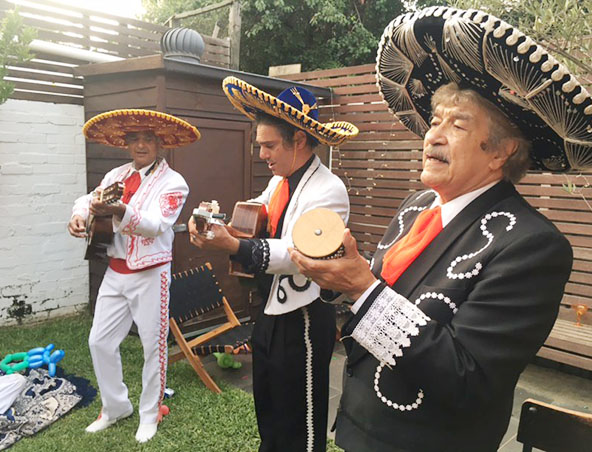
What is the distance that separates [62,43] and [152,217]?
356 centimetres

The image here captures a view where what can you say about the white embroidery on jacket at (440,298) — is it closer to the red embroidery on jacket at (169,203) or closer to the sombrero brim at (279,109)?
the sombrero brim at (279,109)

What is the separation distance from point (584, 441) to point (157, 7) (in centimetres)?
1747

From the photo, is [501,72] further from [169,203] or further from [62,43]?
[62,43]

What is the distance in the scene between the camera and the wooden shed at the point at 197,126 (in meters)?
4.71

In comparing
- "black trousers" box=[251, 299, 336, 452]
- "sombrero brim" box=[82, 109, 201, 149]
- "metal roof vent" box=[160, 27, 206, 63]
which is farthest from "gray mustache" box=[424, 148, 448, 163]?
"metal roof vent" box=[160, 27, 206, 63]

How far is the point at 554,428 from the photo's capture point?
1469 millimetres

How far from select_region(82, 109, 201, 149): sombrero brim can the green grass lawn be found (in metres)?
1.99

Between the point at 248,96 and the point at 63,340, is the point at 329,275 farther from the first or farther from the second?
the point at 63,340

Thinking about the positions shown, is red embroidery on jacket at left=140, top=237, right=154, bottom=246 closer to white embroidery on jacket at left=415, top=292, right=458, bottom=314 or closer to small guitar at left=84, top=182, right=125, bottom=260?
small guitar at left=84, top=182, right=125, bottom=260

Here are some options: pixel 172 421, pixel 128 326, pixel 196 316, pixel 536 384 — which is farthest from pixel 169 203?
pixel 536 384

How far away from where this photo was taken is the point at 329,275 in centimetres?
121

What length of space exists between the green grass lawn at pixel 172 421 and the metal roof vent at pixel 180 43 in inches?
117

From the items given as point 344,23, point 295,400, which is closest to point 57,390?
point 295,400

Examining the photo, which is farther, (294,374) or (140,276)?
(140,276)
